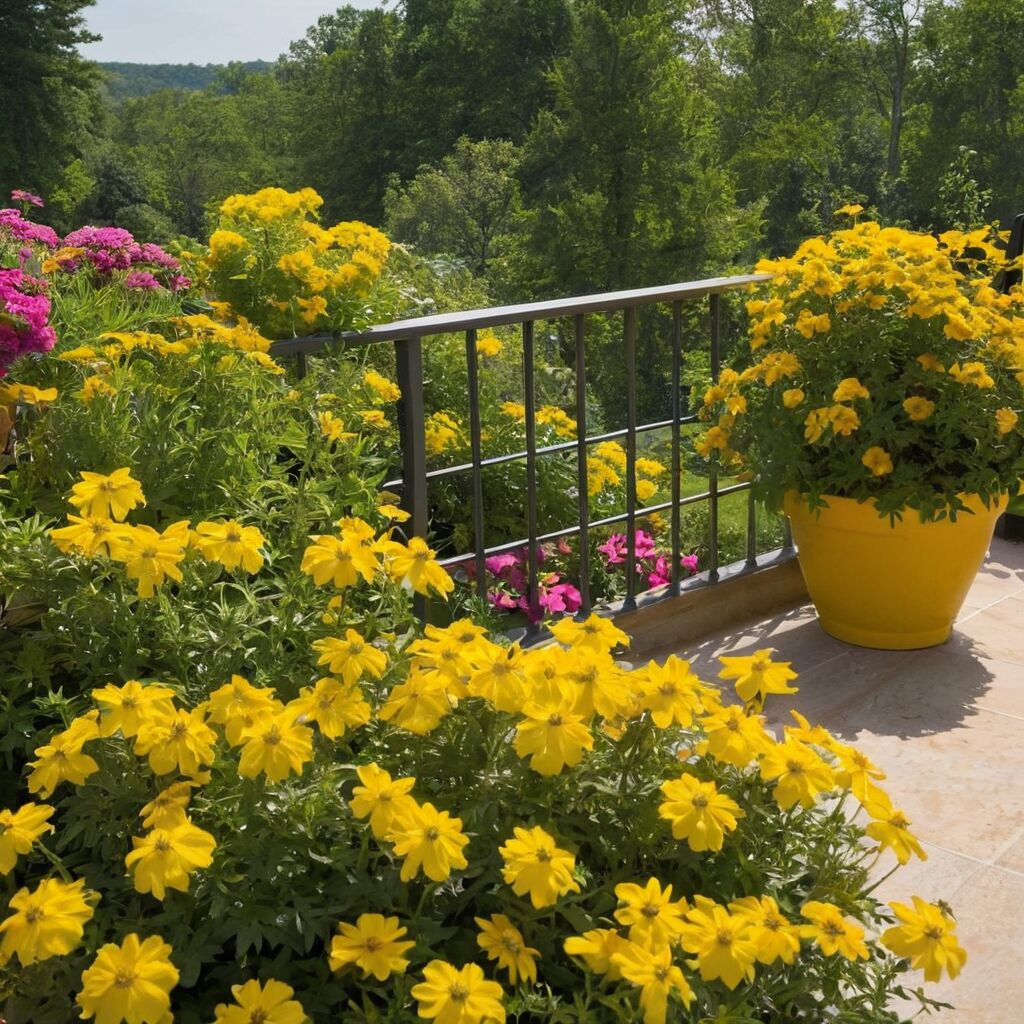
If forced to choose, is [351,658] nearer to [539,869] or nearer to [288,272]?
[539,869]

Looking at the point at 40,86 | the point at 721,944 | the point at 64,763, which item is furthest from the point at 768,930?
the point at 40,86

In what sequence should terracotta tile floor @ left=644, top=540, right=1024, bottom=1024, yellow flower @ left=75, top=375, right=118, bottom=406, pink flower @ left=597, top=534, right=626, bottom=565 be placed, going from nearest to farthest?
1. yellow flower @ left=75, top=375, right=118, bottom=406
2. terracotta tile floor @ left=644, top=540, right=1024, bottom=1024
3. pink flower @ left=597, top=534, right=626, bottom=565

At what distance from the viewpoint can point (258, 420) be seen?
179cm

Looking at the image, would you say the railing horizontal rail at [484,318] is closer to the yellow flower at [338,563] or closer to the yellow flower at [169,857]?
the yellow flower at [338,563]

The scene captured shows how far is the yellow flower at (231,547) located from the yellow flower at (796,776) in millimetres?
608

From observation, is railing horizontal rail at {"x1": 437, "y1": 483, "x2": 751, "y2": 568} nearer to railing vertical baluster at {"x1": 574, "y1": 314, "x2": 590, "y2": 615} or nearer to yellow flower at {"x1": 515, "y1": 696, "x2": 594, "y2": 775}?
railing vertical baluster at {"x1": 574, "y1": 314, "x2": 590, "y2": 615}

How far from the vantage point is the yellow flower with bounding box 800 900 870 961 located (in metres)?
1.04

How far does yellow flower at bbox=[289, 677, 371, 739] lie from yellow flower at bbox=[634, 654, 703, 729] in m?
0.29

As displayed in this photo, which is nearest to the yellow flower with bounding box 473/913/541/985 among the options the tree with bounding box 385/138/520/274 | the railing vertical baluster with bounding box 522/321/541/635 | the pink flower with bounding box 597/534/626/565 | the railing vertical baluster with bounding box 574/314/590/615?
the railing vertical baluster with bounding box 522/321/541/635

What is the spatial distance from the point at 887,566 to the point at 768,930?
201 cm

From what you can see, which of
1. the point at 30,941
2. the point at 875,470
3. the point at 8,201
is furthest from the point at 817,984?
the point at 8,201

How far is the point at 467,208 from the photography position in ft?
86.2

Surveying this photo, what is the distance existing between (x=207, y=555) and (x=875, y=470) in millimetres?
1826

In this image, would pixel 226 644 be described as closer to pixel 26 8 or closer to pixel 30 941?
pixel 30 941
